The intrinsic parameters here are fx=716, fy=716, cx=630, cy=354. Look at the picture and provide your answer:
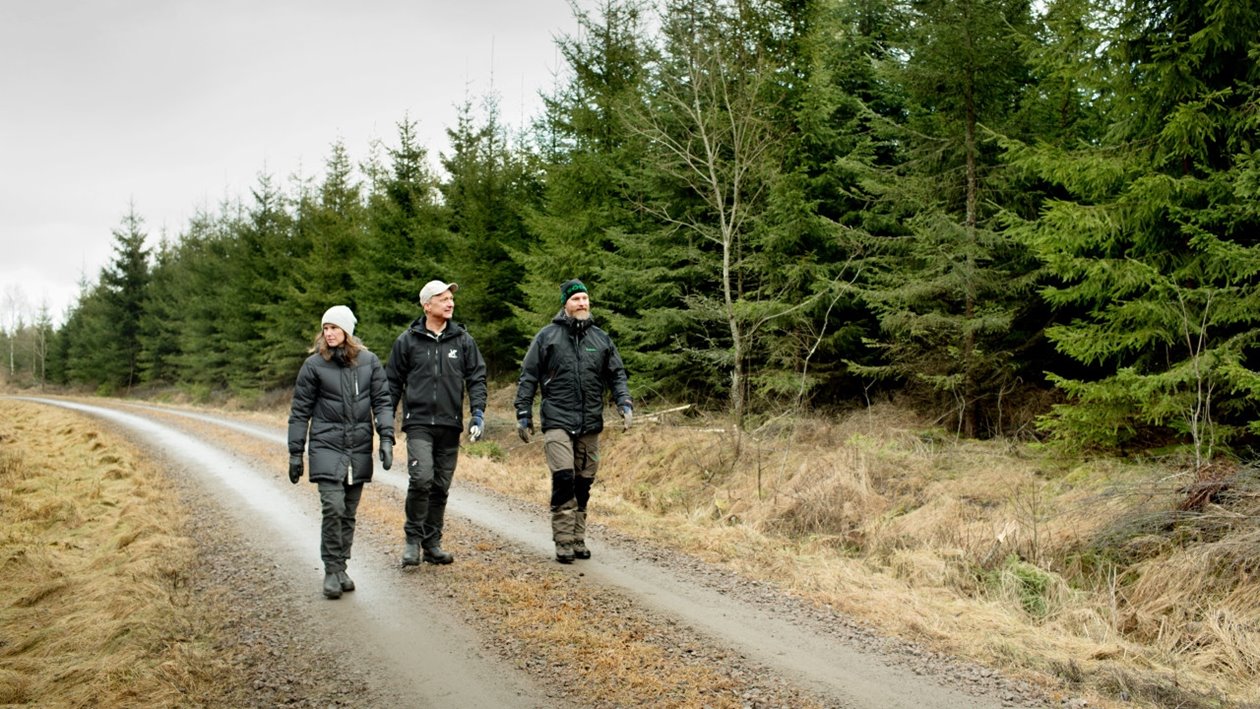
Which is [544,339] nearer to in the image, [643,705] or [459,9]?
A: [643,705]

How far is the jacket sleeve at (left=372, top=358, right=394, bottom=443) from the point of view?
244 inches

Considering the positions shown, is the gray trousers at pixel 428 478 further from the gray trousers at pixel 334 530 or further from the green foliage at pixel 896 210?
the green foliage at pixel 896 210

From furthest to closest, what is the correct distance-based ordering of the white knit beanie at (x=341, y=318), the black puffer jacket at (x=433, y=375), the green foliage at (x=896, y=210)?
the green foliage at (x=896, y=210)
the black puffer jacket at (x=433, y=375)
the white knit beanie at (x=341, y=318)

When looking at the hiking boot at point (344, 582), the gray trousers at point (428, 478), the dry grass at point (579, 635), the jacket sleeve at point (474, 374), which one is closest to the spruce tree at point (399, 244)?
the jacket sleeve at point (474, 374)

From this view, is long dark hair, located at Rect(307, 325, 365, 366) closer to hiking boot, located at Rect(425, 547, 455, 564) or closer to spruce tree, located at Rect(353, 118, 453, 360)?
hiking boot, located at Rect(425, 547, 455, 564)

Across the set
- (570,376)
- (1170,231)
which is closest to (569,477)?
(570,376)

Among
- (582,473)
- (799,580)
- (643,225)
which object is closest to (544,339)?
(582,473)

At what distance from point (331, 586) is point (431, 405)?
1701 mm

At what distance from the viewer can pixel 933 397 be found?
1266 cm

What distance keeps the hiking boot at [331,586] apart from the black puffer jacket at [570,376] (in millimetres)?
2072

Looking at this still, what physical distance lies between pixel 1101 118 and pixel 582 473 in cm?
1046

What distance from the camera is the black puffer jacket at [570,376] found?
22.2 feet

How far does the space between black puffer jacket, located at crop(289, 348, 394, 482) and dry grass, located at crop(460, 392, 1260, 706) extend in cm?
336

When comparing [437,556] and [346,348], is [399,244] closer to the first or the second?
[346,348]
